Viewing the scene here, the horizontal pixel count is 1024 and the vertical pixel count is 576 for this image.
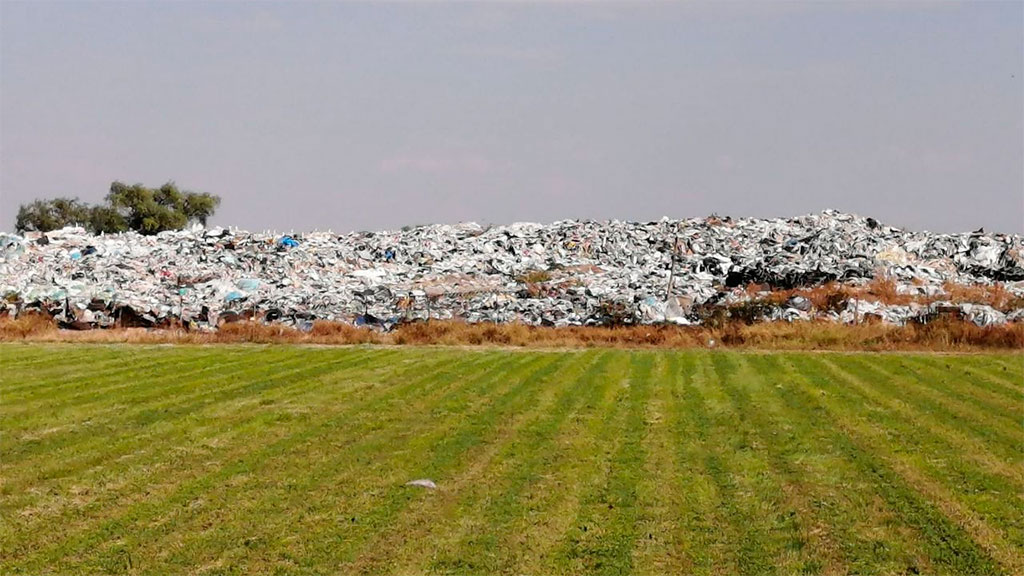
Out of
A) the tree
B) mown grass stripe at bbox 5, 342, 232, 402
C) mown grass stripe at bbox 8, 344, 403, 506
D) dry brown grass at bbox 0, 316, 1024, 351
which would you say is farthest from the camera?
the tree

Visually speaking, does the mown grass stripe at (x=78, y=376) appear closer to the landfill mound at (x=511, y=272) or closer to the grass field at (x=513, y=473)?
the grass field at (x=513, y=473)

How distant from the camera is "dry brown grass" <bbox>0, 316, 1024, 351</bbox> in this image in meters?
21.1

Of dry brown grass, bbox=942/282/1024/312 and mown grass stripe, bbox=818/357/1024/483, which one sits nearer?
mown grass stripe, bbox=818/357/1024/483

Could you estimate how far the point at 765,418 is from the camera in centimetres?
1200

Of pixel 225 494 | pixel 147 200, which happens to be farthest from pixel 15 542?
pixel 147 200

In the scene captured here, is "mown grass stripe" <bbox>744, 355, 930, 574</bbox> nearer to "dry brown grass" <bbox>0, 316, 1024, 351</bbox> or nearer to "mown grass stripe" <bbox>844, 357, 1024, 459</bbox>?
"mown grass stripe" <bbox>844, 357, 1024, 459</bbox>

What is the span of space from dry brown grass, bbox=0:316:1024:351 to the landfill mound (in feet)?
4.69

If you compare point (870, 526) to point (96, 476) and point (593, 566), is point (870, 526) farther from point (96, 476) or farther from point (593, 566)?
point (96, 476)

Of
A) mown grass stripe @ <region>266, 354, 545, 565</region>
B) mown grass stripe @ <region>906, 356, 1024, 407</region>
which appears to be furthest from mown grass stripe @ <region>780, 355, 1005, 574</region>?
mown grass stripe @ <region>266, 354, 545, 565</region>

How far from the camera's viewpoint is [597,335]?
75.3 feet

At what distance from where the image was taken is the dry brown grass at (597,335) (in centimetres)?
2114

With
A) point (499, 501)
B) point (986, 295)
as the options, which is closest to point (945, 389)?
point (499, 501)

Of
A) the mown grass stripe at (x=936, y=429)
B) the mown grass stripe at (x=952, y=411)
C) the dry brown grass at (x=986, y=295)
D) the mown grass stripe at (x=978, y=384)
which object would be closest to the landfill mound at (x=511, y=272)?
the dry brown grass at (x=986, y=295)

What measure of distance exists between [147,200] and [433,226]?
42.8 m
